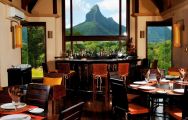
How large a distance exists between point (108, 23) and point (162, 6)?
2179mm

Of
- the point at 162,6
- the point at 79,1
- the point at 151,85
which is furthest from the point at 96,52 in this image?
the point at 151,85

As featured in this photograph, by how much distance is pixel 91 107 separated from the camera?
6.69m

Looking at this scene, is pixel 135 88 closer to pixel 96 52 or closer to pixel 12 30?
pixel 12 30

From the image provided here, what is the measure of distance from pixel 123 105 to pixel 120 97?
0.44 feet

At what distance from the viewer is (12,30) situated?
27.1 feet

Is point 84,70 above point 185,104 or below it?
above

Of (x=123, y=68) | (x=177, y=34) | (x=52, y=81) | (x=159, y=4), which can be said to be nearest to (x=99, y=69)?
(x=123, y=68)

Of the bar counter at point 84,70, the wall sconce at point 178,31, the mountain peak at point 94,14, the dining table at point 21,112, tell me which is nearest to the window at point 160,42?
the wall sconce at point 178,31

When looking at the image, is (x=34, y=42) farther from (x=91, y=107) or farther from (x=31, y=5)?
(x=91, y=107)

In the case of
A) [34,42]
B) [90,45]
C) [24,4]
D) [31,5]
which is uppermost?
[31,5]

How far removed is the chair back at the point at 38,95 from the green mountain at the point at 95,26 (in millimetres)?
7631

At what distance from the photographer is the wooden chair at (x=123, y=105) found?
13.7 ft

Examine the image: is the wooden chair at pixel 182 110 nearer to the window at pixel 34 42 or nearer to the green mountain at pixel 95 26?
the green mountain at pixel 95 26

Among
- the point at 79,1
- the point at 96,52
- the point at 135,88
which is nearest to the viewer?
the point at 135,88
